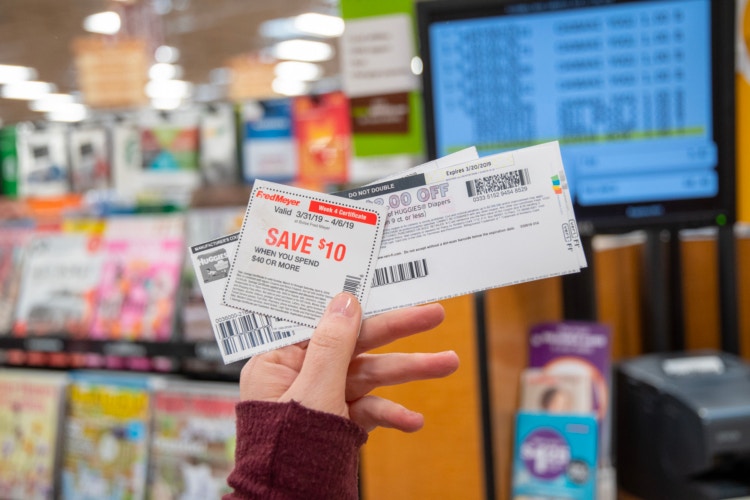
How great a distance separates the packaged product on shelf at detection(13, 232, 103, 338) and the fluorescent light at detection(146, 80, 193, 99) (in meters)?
14.4

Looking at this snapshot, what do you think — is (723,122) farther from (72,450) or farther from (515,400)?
(72,450)

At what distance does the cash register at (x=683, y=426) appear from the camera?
145 centimetres

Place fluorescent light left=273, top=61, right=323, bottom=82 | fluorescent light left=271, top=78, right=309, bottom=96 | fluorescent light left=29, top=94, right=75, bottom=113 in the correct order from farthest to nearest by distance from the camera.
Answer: fluorescent light left=271, top=78, right=309, bottom=96 → fluorescent light left=29, top=94, right=75, bottom=113 → fluorescent light left=273, top=61, right=323, bottom=82

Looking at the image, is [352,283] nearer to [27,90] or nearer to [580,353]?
[580,353]

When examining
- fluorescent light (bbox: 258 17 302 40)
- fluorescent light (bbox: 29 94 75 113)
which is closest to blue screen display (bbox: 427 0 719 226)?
fluorescent light (bbox: 258 17 302 40)

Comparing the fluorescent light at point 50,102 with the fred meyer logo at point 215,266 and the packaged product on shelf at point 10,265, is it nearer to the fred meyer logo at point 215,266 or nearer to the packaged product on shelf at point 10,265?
the packaged product on shelf at point 10,265

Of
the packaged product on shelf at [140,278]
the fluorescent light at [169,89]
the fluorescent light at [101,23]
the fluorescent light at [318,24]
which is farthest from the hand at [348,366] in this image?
the fluorescent light at [169,89]

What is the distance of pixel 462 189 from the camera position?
817mm

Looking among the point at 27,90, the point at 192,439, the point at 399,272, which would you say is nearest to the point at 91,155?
the point at 192,439

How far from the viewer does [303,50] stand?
44.7 feet

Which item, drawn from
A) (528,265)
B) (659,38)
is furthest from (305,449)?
(659,38)

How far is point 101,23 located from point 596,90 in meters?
10.1

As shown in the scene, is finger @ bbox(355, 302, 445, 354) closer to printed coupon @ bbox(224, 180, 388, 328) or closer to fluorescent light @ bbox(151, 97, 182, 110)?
printed coupon @ bbox(224, 180, 388, 328)

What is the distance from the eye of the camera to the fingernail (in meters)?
0.79
